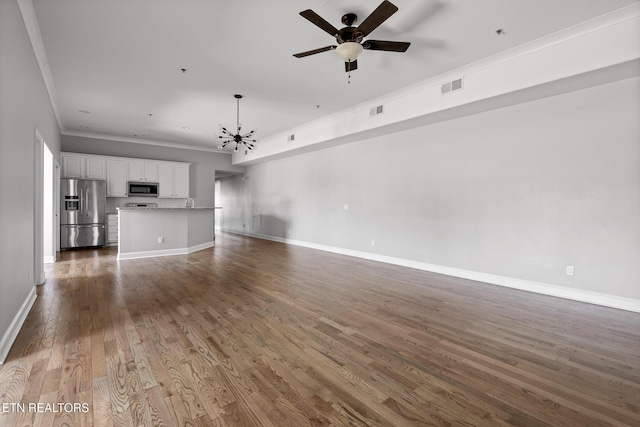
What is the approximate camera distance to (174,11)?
304 cm

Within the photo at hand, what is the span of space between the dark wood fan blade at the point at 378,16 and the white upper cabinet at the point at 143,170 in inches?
318

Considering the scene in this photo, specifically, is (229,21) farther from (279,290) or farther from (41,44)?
(279,290)

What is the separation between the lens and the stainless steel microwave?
8.56 meters

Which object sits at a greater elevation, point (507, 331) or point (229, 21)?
point (229, 21)

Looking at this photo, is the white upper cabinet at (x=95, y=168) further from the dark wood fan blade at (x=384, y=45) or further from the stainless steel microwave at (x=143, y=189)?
the dark wood fan blade at (x=384, y=45)

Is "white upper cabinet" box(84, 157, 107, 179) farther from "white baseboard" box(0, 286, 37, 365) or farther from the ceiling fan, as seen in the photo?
the ceiling fan

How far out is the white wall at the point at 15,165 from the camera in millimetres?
2289

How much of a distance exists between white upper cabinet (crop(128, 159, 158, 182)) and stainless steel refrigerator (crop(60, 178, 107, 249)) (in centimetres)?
86

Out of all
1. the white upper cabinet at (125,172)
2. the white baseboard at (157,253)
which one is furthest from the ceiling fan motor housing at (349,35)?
the white upper cabinet at (125,172)

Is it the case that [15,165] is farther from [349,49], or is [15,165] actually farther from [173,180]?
[173,180]

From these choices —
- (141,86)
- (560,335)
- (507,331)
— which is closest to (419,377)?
(507,331)

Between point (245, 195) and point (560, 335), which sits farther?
point (245, 195)

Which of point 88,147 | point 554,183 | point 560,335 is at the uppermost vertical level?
point 88,147

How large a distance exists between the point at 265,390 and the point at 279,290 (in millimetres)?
2173
